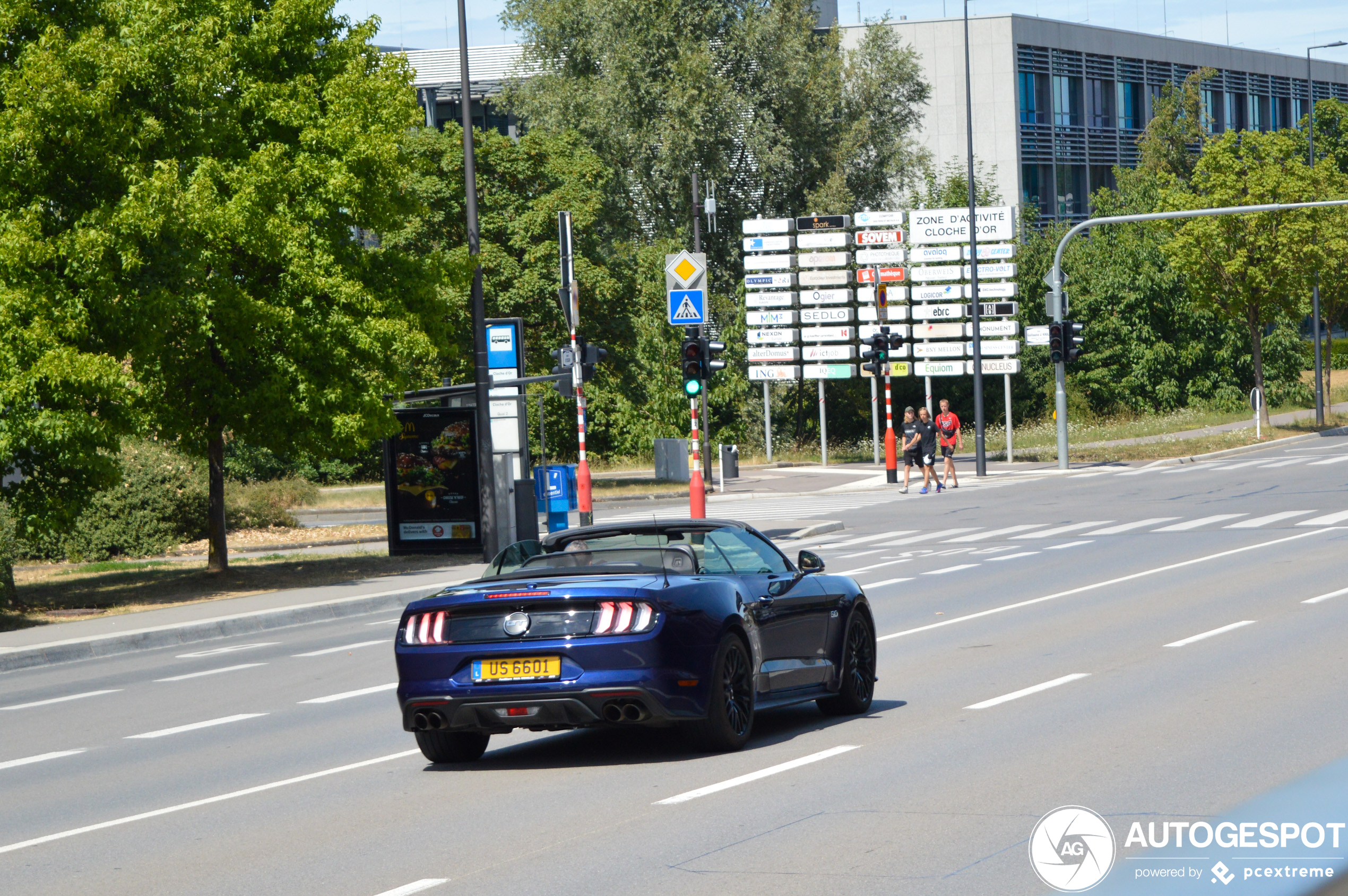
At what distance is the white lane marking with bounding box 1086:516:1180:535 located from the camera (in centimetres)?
2478

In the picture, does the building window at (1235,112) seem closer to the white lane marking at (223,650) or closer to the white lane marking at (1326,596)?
the white lane marking at (1326,596)

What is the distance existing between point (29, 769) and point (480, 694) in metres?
3.52

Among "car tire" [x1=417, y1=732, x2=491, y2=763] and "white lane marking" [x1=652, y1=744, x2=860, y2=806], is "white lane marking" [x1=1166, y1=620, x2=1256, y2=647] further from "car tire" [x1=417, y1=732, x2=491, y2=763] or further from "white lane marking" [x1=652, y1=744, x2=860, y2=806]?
"car tire" [x1=417, y1=732, x2=491, y2=763]

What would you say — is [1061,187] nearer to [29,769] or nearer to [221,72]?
[221,72]

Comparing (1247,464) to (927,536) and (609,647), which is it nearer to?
(927,536)

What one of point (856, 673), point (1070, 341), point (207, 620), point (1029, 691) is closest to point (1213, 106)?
point (1070, 341)

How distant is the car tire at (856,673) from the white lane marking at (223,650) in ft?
28.6

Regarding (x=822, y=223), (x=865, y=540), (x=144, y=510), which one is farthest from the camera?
(x=822, y=223)

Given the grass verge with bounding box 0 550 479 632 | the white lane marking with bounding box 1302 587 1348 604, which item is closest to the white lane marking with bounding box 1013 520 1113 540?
the grass verge with bounding box 0 550 479 632

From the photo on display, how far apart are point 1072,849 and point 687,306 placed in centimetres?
2258

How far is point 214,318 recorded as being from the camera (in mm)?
22375

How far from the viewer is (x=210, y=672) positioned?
1515cm

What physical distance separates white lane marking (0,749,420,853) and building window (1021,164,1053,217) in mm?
65333

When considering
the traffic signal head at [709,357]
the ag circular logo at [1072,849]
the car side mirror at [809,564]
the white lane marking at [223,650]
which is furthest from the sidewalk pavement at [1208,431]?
the ag circular logo at [1072,849]
